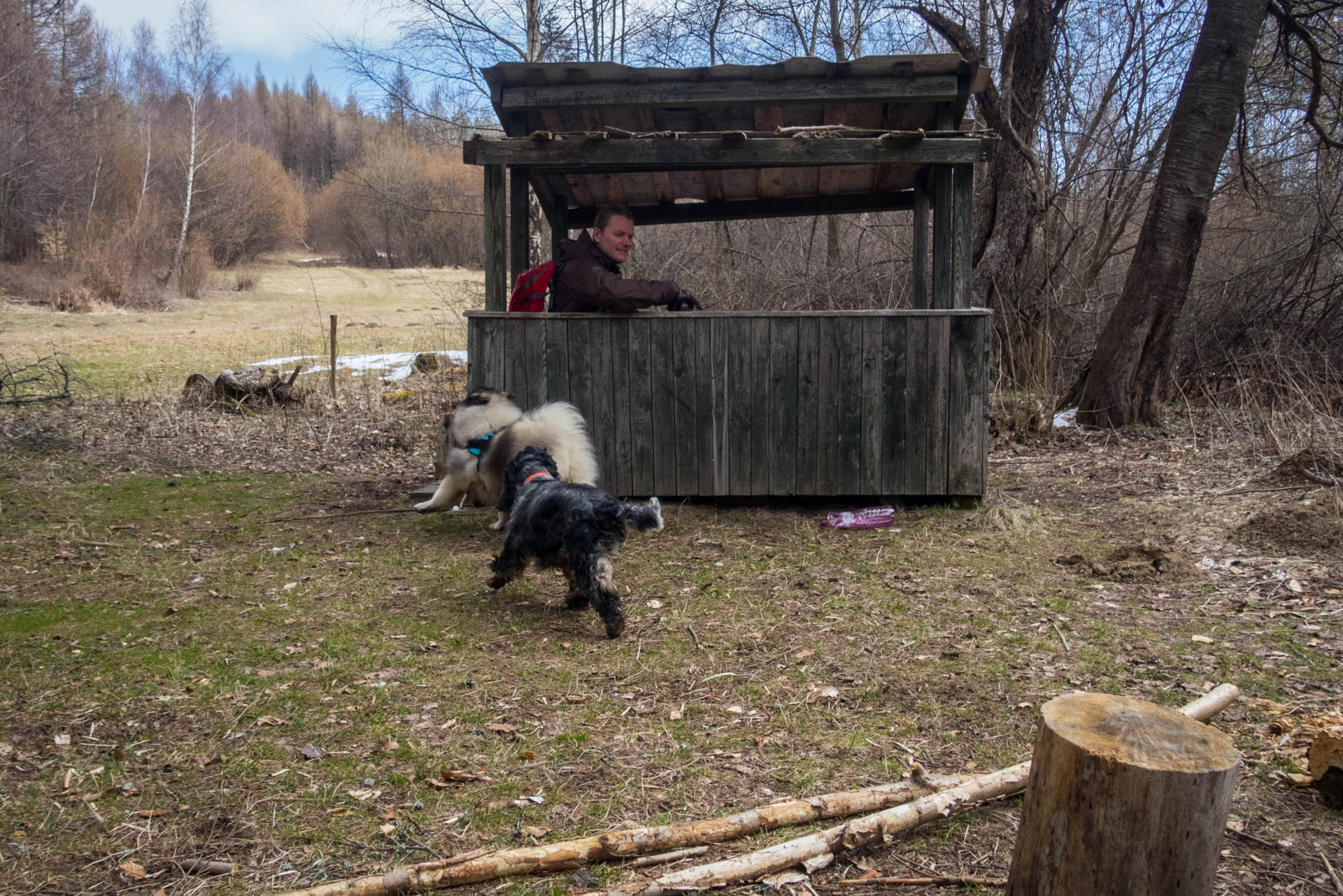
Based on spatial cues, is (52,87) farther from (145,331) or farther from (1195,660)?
(1195,660)

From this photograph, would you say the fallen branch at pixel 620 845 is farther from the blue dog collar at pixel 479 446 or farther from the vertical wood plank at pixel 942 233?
the vertical wood plank at pixel 942 233

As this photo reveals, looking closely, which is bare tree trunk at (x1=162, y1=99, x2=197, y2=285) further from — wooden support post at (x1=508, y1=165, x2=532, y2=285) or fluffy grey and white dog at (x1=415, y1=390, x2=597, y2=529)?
fluffy grey and white dog at (x1=415, y1=390, x2=597, y2=529)

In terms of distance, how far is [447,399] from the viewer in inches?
478

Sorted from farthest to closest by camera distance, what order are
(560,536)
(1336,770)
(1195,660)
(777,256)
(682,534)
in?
(777,256) < (682,534) < (560,536) < (1195,660) < (1336,770)

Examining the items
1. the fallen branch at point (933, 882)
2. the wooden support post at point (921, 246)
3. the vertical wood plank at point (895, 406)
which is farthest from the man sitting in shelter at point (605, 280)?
the fallen branch at point (933, 882)

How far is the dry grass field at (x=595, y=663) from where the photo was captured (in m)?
2.93

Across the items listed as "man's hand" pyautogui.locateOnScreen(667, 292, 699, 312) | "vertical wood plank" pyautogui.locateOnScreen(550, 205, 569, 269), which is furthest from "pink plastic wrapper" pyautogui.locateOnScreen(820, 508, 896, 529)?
"vertical wood plank" pyautogui.locateOnScreen(550, 205, 569, 269)

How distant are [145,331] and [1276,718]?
23.8 metres

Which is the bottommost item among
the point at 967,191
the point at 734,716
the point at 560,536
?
the point at 734,716

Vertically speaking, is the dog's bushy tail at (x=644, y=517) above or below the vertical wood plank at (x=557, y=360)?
below

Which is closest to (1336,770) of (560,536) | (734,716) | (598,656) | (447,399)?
(734,716)

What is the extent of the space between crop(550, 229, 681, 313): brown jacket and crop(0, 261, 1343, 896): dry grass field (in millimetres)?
1851

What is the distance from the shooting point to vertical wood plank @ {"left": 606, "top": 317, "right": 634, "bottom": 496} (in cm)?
740

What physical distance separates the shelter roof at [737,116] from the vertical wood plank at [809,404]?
4.42 ft
